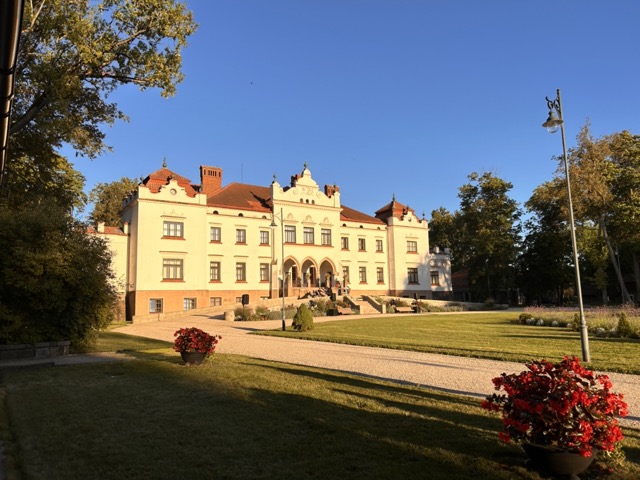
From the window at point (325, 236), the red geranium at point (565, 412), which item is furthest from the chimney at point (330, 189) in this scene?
the red geranium at point (565, 412)

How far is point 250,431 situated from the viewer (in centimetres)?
624

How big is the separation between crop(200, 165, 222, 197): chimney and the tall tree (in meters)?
32.3

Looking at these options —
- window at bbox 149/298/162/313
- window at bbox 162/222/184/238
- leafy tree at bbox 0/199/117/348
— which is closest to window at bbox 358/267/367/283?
window at bbox 162/222/184/238

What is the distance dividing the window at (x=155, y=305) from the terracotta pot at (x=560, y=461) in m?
40.8

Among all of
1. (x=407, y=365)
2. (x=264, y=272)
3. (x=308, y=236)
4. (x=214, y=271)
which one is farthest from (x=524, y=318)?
(x=214, y=271)

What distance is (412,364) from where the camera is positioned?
12789 millimetres

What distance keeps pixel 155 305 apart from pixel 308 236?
17876mm

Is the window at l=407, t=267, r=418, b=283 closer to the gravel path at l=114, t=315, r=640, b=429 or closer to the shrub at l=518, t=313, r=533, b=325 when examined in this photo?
the shrub at l=518, t=313, r=533, b=325

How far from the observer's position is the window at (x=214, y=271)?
45.3m

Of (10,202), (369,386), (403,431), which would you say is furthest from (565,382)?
(10,202)

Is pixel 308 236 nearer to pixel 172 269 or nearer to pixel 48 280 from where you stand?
pixel 172 269

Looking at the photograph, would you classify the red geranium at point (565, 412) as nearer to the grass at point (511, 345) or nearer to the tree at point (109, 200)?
the grass at point (511, 345)

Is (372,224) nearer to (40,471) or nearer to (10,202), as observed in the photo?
(10,202)

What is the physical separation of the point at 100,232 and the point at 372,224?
99.4 feet
